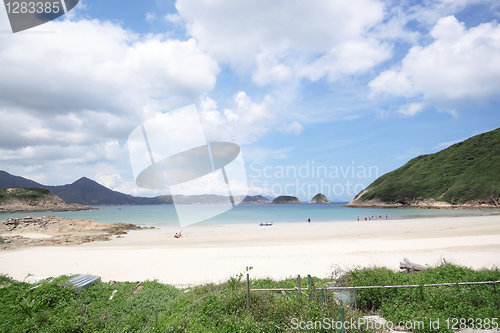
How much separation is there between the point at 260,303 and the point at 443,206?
96.0 m

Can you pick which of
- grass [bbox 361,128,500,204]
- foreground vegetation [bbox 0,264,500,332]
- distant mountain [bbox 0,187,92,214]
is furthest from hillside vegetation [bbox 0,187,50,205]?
grass [bbox 361,128,500,204]

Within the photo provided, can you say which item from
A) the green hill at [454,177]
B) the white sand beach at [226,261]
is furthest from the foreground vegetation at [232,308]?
the green hill at [454,177]

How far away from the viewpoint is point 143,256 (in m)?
14.9

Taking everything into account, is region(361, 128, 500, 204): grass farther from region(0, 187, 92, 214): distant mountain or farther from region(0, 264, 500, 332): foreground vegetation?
region(0, 187, 92, 214): distant mountain

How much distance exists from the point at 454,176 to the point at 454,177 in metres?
1.33

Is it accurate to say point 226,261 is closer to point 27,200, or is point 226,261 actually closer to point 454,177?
point 454,177

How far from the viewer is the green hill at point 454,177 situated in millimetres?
75500

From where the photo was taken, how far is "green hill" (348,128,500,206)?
75.5 metres

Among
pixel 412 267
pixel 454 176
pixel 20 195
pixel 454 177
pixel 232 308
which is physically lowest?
pixel 412 267

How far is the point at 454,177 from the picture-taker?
91688 millimetres

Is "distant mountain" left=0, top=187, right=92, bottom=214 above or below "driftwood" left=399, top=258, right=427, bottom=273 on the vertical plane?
above

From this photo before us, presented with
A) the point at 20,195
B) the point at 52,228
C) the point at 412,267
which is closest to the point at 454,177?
the point at 412,267

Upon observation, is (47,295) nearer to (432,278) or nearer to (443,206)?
(432,278)

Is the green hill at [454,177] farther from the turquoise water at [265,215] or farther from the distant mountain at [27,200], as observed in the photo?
the distant mountain at [27,200]
